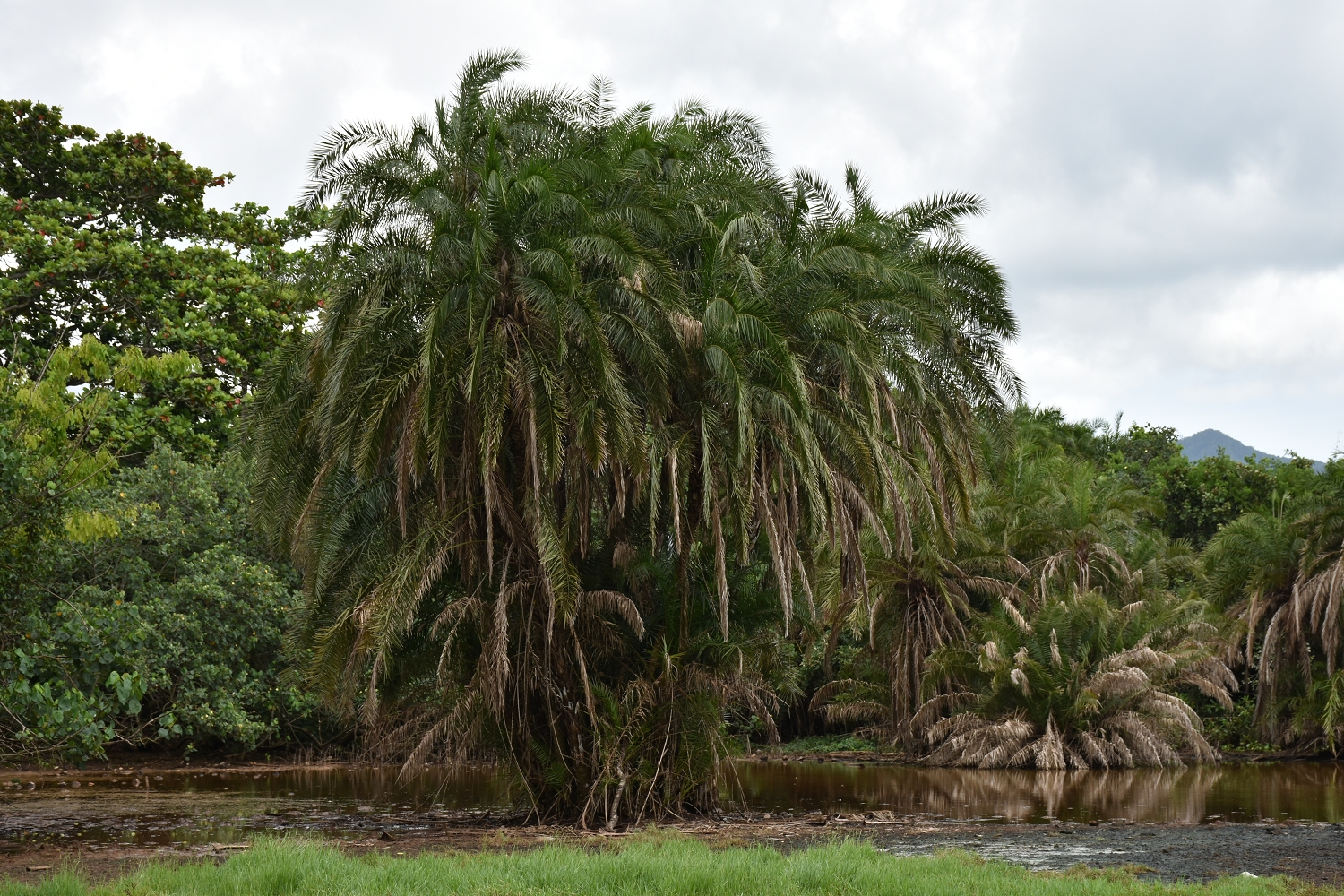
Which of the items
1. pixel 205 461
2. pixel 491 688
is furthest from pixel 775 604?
pixel 205 461

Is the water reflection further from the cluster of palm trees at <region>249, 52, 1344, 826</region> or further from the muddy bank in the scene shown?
the cluster of palm trees at <region>249, 52, 1344, 826</region>

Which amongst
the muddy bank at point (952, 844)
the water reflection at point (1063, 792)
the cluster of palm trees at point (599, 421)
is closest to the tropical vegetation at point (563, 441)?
the cluster of palm trees at point (599, 421)

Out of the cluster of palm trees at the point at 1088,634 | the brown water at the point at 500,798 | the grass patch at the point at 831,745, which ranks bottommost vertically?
the brown water at the point at 500,798

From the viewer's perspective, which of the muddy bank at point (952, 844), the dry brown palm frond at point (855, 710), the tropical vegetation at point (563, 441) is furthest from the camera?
the dry brown palm frond at point (855, 710)

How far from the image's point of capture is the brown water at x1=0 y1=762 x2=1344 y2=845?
57.5 ft

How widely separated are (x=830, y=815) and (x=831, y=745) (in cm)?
2061

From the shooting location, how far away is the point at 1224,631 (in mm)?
32719

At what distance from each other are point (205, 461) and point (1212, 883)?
2490cm

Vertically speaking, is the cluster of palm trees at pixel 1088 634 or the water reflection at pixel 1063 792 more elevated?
the cluster of palm trees at pixel 1088 634

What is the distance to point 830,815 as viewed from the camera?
1833 cm

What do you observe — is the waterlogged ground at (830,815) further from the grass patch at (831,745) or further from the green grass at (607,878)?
the grass patch at (831,745)

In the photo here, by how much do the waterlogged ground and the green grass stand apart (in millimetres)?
1792

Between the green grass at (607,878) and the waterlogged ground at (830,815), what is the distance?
179cm

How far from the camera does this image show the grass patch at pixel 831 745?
37.5 m
